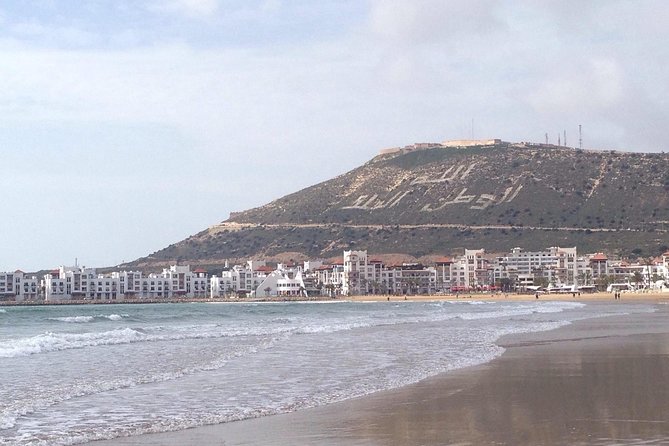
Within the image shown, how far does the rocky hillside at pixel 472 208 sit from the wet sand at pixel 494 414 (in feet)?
381

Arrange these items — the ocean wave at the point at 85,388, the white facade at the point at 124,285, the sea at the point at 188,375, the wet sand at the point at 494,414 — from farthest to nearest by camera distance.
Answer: the white facade at the point at 124,285 → the ocean wave at the point at 85,388 → the sea at the point at 188,375 → the wet sand at the point at 494,414

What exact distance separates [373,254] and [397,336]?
10997 cm

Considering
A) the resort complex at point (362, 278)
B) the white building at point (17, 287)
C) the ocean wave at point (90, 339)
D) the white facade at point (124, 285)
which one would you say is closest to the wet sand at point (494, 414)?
the ocean wave at point (90, 339)

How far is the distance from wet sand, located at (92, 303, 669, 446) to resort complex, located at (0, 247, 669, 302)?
327ft

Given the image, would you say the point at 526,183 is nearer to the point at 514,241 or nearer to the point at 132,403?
the point at 514,241

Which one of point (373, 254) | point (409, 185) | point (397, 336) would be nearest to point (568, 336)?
point (397, 336)

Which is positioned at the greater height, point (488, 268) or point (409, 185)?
point (409, 185)

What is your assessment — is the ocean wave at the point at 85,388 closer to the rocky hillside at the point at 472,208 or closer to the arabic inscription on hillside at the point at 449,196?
the rocky hillside at the point at 472,208

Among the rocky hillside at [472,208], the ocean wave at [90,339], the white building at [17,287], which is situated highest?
the rocky hillside at [472,208]

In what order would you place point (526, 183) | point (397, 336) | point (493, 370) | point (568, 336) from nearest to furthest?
point (493, 370) < point (568, 336) < point (397, 336) < point (526, 183)

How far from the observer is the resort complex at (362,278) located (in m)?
122

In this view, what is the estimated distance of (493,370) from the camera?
16.9 m

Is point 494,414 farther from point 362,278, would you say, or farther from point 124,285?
point 124,285

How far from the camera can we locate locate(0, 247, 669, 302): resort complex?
122 metres
